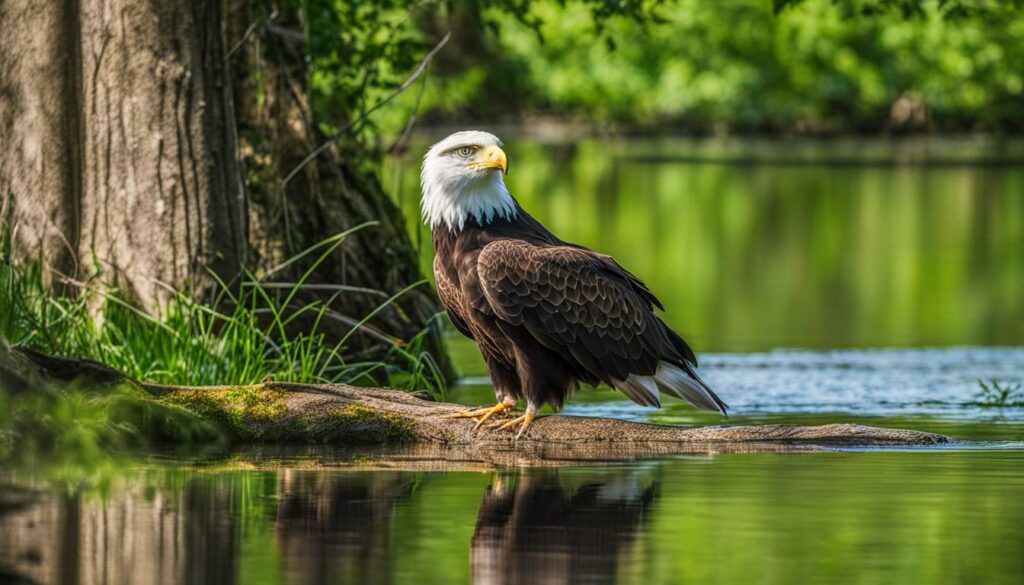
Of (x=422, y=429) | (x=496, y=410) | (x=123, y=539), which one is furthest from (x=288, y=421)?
(x=123, y=539)

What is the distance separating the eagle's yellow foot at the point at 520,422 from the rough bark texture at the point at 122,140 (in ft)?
8.50

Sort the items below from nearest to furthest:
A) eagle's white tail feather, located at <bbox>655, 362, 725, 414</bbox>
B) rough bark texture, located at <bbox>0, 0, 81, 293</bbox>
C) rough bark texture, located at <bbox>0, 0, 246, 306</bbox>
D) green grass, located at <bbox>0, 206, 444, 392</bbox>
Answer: eagle's white tail feather, located at <bbox>655, 362, 725, 414</bbox>, green grass, located at <bbox>0, 206, 444, 392</bbox>, rough bark texture, located at <bbox>0, 0, 246, 306</bbox>, rough bark texture, located at <bbox>0, 0, 81, 293</bbox>

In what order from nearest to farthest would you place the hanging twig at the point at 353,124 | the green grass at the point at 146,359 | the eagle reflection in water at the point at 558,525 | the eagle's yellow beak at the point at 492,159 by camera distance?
1. the eagle reflection in water at the point at 558,525
2. the green grass at the point at 146,359
3. the eagle's yellow beak at the point at 492,159
4. the hanging twig at the point at 353,124

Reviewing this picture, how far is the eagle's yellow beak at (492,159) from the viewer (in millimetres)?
9664

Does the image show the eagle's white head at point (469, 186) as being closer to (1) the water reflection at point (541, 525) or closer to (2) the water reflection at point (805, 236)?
(1) the water reflection at point (541, 525)

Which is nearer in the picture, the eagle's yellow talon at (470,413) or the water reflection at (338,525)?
the water reflection at (338,525)

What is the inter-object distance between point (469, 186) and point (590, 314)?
0.84 m

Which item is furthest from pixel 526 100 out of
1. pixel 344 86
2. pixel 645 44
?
pixel 344 86

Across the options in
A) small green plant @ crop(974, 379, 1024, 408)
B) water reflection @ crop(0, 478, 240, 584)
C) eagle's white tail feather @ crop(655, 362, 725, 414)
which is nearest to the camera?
water reflection @ crop(0, 478, 240, 584)

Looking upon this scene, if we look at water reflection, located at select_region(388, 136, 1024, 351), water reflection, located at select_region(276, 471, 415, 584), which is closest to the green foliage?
water reflection, located at select_region(388, 136, 1024, 351)

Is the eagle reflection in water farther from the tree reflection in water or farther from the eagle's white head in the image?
the eagle's white head

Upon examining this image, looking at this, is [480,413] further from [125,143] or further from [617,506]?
[125,143]

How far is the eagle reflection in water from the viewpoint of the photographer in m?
6.64

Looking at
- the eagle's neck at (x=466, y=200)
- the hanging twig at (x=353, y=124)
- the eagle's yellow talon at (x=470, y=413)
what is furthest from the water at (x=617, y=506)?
the hanging twig at (x=353, y=124)
